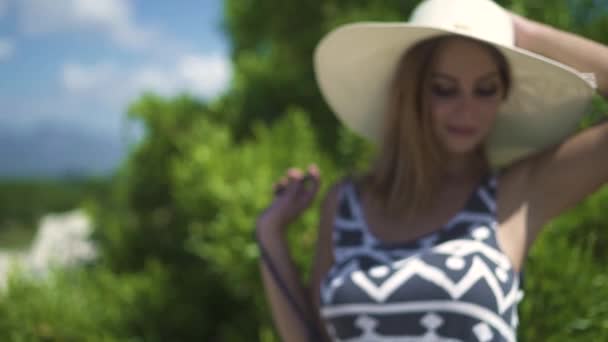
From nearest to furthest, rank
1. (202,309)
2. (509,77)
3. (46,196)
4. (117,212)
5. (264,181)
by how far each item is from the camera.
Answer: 1. (509,77)
2. (264,181)
3. (202,309)
4. (117,212)
5. (46,196)

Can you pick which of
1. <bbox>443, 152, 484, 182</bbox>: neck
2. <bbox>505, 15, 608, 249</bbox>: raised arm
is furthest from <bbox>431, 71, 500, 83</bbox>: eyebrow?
<bbox>443, 152, 484, 182</bbox>: neck

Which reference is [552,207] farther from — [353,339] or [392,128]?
[353,339]

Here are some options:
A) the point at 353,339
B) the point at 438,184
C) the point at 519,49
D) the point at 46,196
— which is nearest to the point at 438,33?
the point at 519,49

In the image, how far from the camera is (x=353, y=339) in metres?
1.59

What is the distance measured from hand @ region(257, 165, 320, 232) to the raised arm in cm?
58

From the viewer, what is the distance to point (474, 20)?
62.3 inches

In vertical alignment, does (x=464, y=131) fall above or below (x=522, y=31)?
below

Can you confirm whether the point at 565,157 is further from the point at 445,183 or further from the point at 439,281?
the point at 439,281

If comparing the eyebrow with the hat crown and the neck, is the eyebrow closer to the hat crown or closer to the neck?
the hat crown

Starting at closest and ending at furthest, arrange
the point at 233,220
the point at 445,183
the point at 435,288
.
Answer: the point at 435,288
the point at 445,183
the point at 233,220

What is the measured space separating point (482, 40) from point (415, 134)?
31cm

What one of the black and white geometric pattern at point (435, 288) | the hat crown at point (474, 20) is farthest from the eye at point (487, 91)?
the black and white geometric pattern at point (435, 288)

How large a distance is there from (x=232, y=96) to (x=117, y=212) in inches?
55.1

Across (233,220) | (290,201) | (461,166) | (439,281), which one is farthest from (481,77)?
(233,220)
